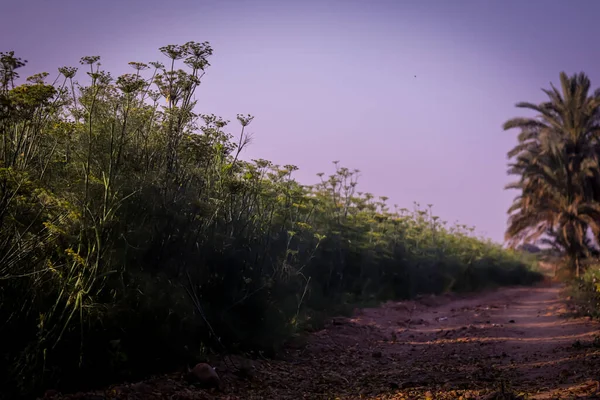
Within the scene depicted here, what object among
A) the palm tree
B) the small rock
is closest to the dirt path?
the small rock

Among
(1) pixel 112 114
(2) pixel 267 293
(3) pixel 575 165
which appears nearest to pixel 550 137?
(3) pixel 575 165

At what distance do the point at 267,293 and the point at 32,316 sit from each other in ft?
12.5

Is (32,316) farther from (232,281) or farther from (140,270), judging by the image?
(232,281)

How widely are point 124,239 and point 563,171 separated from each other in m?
22.3

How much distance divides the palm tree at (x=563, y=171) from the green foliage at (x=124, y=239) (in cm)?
1806

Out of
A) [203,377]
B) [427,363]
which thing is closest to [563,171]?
[427,363]

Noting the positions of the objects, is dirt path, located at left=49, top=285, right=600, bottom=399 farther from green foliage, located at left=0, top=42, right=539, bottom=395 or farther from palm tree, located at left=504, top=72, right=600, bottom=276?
palm tree, located at left=504, top=72, right=600, bottom=276

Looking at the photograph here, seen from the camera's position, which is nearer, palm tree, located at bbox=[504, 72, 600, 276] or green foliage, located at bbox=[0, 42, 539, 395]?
green foliage, located at bbox=[0, 42, 539, 395]

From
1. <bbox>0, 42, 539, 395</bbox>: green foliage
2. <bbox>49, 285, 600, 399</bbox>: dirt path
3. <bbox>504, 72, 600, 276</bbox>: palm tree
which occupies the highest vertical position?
<bbox>504, 72, 600, 276</bbox>: palm tree

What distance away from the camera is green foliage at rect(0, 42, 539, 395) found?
5445mm

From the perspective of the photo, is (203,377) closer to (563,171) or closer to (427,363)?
(427,363)

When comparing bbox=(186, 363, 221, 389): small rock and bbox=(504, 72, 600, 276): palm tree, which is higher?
bbox=(504, 72, 600, 276): palm tree

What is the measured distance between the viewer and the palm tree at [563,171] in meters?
23.3

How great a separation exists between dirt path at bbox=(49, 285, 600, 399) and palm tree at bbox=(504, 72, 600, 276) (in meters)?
11.4
